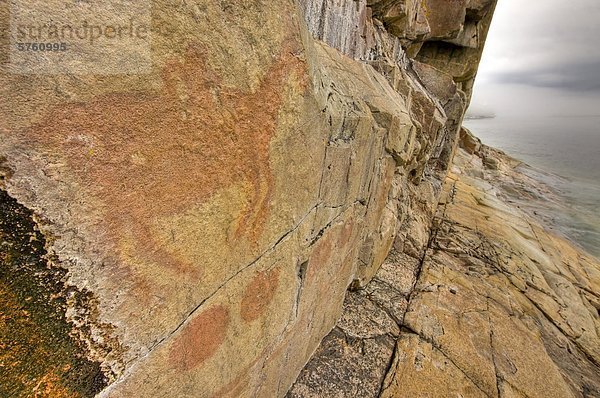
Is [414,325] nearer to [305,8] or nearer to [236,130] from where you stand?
[236,130]

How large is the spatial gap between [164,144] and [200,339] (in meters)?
0.98

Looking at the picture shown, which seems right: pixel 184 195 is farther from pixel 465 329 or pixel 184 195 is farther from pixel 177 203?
pixel 465 329

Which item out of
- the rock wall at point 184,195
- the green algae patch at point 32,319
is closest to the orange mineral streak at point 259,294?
the rock wall at point 184,195

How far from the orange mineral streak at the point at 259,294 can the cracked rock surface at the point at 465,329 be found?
4.74 ft

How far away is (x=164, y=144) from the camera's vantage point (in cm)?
105

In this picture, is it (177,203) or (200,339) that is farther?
(200,339)

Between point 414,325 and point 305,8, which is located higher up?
point 305,8

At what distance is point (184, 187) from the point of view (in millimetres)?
1153

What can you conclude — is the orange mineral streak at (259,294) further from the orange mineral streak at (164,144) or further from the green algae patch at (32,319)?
the green algae patch at (32,319)

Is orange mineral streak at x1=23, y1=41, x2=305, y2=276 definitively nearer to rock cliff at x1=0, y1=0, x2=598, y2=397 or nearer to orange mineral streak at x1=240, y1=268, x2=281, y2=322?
rock cliff at x1=0, y1=0, x2=598, y2=397

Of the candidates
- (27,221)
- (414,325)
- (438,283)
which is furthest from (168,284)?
(438,283)

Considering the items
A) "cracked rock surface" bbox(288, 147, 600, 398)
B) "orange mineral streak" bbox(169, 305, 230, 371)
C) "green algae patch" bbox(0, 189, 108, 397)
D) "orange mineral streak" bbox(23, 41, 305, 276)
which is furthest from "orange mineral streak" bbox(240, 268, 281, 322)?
"cracked rock surface" bbox(288, 147, 600, 398)

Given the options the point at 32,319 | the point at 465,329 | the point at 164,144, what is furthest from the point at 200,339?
the point at 465,329

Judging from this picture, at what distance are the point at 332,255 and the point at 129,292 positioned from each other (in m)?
1.93
